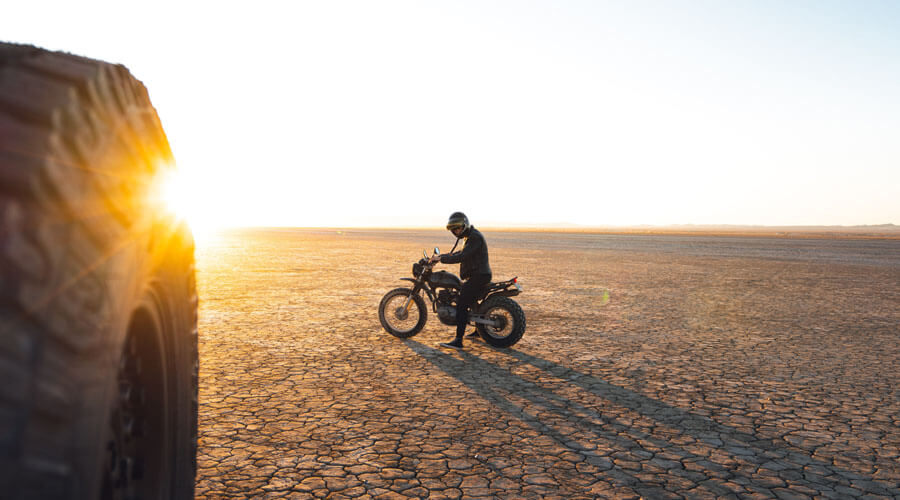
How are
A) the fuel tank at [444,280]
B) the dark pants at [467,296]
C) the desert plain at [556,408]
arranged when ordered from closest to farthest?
the desert plain at [556,408] < the dark pants at [467,296] < the fuel tank at [444,280]

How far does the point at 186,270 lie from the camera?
229 cm

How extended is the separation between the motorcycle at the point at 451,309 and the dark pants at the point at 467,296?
3.5 inches

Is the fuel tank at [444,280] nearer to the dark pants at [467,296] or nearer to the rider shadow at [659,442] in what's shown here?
the dark pants at [467,296]

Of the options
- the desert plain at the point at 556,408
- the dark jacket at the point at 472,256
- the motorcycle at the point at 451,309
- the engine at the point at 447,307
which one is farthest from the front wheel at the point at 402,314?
the dark jacket at the point at 472,256

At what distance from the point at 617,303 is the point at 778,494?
29.8ft

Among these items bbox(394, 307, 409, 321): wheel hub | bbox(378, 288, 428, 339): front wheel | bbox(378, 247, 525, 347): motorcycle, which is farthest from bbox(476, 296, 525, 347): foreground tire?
bbox(394, 307, 409, 321): wheel hub

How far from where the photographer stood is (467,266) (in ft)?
26.0

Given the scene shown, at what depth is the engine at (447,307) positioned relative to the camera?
8.10m

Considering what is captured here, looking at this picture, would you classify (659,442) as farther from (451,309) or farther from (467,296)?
(451,309)

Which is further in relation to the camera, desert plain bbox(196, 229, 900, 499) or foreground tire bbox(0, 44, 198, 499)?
desert plain bbox(196, 229, 900, 499)

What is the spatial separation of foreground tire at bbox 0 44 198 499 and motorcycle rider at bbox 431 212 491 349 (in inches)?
240

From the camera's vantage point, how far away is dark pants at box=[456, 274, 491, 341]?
311 inches

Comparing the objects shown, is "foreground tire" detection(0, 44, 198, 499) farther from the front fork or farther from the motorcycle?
the front fork

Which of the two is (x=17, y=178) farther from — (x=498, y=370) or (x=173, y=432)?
(x=498, y=370)
